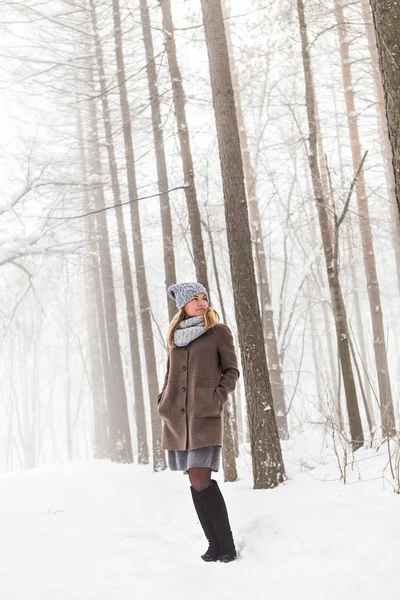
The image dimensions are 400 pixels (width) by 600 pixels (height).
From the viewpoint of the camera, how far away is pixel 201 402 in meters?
3.80

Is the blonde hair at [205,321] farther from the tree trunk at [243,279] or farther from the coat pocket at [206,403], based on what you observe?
the tree trunk at [243,279]

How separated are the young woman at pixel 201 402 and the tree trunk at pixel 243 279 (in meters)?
1.48

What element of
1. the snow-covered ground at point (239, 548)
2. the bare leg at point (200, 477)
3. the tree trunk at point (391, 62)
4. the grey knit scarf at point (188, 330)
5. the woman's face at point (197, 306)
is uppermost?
the tree trunk at point (391, 62)

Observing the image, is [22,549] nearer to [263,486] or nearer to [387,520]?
[263,486]

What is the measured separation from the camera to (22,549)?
14.1 ft

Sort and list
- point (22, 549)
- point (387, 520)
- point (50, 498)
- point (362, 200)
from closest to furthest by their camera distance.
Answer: point (387, 520) < point (22, 549) < point (50, 498) < point (362, 200)

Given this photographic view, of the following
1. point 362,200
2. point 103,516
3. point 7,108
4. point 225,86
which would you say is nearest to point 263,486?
point 103,516

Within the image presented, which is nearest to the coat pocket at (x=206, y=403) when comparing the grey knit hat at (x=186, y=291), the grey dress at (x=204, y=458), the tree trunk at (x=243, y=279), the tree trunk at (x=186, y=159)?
the grey dress at (x=204, y=458)

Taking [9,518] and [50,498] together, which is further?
[50,498]

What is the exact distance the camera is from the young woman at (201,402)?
3.78m

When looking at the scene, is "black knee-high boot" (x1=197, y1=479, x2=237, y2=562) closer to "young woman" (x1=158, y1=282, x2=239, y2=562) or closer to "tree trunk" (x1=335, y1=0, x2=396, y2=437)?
"young woman" (x1=158, y1=282, x2=239, y2=562)

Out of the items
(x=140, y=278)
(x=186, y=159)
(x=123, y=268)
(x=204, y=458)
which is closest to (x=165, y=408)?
(x=204, y=458)

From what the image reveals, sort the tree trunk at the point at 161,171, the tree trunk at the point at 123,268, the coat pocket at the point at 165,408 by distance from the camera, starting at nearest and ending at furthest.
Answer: the coat pocket at the point at 165,408 → the tree trunk at the point at 161,171 → the tree trunk at the point at 123,268

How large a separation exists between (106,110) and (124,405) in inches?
284
